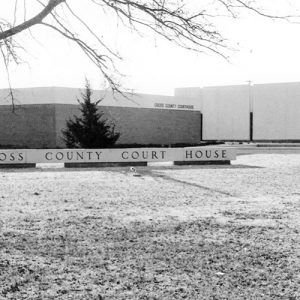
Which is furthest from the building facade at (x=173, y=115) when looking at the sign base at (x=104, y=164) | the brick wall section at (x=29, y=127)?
the sign base at (x=104, y=164)

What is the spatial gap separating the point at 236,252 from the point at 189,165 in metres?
16.4

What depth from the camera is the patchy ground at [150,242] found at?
5.26 metres

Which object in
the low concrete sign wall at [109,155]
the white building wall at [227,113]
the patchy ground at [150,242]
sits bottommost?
the patchy ground at [150,242]

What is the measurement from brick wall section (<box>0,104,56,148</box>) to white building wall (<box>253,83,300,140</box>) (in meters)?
21.5

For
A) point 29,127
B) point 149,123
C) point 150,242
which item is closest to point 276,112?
point 149,123

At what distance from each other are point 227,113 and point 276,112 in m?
4.65

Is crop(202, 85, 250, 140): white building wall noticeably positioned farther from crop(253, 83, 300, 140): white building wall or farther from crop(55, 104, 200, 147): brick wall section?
crop(55, 104, 200, 147): brick wall section

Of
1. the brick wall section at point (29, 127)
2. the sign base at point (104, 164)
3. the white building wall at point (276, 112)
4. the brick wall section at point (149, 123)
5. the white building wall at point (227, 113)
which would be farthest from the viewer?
the white building wall at point (227, 113)

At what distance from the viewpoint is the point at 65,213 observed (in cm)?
990

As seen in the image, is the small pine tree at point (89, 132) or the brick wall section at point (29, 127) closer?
the small pine tree at point (89, 132)

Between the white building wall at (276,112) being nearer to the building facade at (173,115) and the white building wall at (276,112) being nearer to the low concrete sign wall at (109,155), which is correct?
the building facade at (173,115)

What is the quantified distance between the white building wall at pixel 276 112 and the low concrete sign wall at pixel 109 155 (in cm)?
2854

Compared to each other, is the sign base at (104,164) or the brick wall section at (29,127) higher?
the brick wall section at (29,127)

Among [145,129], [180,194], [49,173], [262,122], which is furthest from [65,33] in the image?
[262,122]
